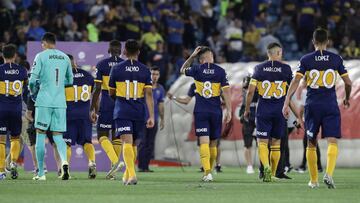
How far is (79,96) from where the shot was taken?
22797 mm

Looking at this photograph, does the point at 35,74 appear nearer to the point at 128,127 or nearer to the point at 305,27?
the point at 128,127

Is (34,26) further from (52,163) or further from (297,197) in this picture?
(297,197)

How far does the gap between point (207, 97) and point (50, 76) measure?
116 inches

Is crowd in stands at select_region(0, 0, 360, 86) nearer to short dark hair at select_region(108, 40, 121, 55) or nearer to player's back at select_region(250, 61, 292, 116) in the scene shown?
short dark hair at select_region(108, 40, 121, 55)

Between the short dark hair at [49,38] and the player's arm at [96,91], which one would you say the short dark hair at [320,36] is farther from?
the short dark hair at [49,38]

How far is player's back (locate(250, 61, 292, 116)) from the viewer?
68.4 feet

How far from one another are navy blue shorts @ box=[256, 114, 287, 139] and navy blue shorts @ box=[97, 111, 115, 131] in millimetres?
2926

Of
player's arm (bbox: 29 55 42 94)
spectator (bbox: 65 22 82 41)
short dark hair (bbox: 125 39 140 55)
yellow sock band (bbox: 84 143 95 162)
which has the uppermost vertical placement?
spectator (bbox: 65 22 82 41)

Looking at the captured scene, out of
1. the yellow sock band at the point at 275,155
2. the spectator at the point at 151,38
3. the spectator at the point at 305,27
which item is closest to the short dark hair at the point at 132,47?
the yellow sock band at the point at 275,155

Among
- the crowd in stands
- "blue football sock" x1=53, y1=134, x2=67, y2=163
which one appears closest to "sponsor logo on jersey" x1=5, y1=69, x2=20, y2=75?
"blue football sock" x1=53, y1=134, x2=67, y2=163

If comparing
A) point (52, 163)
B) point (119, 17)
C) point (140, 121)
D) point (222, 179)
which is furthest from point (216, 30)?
point (140, 121)

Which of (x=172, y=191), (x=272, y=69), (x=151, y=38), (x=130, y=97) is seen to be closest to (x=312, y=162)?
(x=172, y=191)

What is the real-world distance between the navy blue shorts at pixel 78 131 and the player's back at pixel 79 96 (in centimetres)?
10

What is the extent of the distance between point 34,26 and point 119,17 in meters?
3.20
